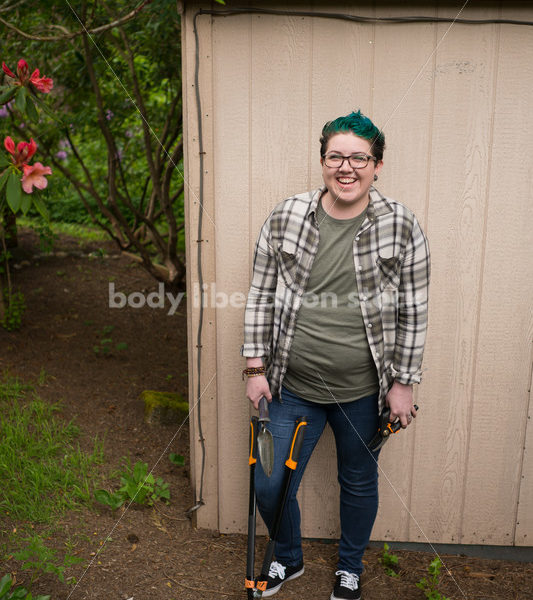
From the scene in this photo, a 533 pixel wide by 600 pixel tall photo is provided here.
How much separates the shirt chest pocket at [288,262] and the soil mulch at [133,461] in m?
1.34

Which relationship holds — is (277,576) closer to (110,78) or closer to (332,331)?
(332,331)

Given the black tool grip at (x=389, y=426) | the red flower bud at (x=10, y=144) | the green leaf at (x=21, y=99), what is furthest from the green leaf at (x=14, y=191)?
the black tool grip at (x=389, y=426)

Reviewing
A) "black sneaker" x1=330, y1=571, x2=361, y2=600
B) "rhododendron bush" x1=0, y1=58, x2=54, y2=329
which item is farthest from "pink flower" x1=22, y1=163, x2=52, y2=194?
"black sneaker" x1=330, y1=571, x2=361, y2=600

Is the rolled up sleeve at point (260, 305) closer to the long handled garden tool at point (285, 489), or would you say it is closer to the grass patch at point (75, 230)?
the long handled garden tool at point (285, 489)

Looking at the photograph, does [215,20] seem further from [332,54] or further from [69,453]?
[69,453]

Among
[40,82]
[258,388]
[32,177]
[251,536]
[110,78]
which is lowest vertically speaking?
[251,536]

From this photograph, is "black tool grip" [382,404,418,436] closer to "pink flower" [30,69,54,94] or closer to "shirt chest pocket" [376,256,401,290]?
"shirt chest pocket" [376,256,401,290]

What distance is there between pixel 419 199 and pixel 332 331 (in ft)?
2.45

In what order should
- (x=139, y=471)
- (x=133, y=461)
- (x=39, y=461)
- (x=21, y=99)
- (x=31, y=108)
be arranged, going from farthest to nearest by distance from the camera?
(x=133, y=461) < (x=39, y=461) < (x=139, y=471) < (x=31, y=108) < (x=21, y=99)

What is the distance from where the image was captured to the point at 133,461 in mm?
3340

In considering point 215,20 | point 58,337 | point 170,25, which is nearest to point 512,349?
point 215,20

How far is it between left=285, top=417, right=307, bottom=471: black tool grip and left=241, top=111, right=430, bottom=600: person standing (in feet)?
0.11

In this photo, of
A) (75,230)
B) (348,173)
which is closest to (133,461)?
(348,173)

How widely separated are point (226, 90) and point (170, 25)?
1.90 m
